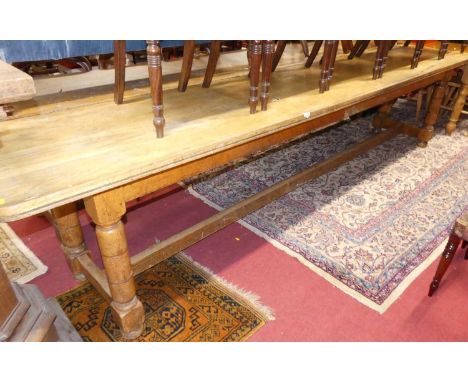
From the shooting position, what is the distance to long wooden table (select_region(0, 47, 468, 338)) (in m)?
1.33

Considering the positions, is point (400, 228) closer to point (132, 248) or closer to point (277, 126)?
point (277, 126)

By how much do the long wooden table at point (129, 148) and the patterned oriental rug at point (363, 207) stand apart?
360 mm


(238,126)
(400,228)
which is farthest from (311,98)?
(400,228)

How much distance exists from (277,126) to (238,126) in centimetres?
21

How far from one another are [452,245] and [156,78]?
176 centimetres

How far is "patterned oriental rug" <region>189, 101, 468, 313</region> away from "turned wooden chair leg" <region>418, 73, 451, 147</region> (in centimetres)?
13

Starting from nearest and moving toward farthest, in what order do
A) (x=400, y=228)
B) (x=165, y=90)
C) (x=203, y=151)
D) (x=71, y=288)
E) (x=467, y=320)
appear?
(x=203, y=151), (x=467, y=320), (x=71, y=288), (x=165, y=90), (x=400, y=228)

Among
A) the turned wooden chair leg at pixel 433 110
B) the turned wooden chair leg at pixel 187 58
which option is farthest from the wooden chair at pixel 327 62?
the turned wooden chair leg at pixel 433 110

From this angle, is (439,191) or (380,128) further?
(380,128)

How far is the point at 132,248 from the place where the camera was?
2.46 metres

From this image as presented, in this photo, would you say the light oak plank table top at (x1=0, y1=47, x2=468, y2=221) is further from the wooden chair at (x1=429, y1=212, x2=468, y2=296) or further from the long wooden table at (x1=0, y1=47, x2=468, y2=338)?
the wooden chair at (x1=429, y1=212, x2=468, y2=296)

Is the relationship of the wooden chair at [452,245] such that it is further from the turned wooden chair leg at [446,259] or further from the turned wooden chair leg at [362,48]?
the turned wooden chair leg at [362,48]

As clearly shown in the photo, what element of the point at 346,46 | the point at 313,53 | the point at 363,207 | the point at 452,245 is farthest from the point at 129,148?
the point at 346,46

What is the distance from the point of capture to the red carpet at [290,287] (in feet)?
6.18
